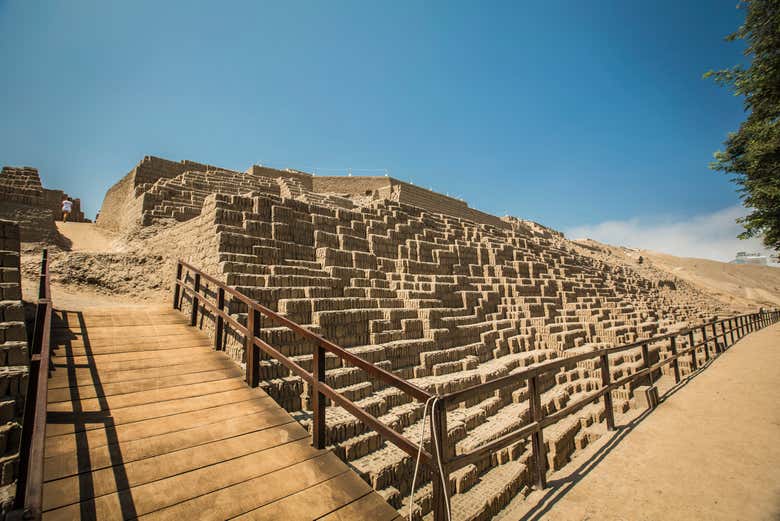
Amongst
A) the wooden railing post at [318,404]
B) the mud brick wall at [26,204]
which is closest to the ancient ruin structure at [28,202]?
the mud brick wall at [26,204]

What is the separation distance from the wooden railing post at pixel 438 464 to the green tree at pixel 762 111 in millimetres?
12927

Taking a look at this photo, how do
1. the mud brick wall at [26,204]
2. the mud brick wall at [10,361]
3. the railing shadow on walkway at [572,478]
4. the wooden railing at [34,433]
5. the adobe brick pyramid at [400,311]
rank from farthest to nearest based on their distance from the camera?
1. the mud brick wall at [26,204]
2. the adobe brick pyramid at [400,311]
3. the railing shadow on walkway at [572,478]
4. the mud brick wall at [10,361]
5. the wooden railing at [34,433]

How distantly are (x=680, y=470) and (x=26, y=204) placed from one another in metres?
18.7

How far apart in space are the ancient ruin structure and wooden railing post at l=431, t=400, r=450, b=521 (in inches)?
591

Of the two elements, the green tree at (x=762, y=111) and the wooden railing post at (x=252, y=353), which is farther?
the green tree at (x=762, y=111)

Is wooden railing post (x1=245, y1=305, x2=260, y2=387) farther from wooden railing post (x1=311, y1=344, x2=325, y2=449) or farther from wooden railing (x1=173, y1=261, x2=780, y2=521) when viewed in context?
wooden railing post (x1=311, y1=344, x2=325, y2=449)

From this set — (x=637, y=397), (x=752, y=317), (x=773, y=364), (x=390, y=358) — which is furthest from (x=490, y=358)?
(x=752, y=317)

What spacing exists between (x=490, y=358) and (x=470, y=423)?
11.7ft

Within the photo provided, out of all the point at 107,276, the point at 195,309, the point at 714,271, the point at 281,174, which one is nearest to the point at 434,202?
the point at 281,174

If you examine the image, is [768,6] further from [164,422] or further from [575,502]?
[164,422]

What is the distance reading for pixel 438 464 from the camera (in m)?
2.23

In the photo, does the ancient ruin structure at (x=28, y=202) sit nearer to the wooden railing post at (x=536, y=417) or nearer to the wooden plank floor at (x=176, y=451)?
the wooden plank floor at (x=176, y=451)

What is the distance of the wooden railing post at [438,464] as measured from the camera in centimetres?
220

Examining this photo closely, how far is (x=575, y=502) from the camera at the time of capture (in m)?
2.91
